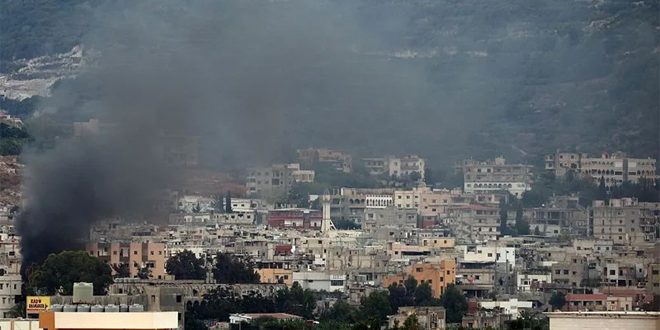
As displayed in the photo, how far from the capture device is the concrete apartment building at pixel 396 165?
86.5 meters

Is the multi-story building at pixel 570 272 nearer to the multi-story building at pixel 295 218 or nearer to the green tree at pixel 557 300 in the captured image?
the green tree at pixel 557 300

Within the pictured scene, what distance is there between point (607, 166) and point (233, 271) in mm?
17956

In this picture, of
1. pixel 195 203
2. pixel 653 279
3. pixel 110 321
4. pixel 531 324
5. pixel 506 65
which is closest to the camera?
pixel 110 321

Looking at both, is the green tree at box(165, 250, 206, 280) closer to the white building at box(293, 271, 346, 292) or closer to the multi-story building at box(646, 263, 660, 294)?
the white building at box(293, 271, 346, 292)

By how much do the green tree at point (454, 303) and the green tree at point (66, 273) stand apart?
248 inches

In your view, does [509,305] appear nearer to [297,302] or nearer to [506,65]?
[297,302]

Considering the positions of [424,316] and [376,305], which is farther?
[376,305]

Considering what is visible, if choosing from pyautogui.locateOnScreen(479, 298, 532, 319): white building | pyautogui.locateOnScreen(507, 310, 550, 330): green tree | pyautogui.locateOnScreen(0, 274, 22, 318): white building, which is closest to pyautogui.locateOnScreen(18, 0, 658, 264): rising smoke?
pyautogui.locateOnScreen(0, 274, 22, 318): white building

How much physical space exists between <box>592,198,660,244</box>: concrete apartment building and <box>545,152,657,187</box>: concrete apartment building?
1398 mm

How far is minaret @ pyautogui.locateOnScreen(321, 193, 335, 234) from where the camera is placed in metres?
82.5

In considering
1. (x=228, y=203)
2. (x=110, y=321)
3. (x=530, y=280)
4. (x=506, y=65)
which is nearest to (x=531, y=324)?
(x=530, y=280)

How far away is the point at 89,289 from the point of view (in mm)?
33000

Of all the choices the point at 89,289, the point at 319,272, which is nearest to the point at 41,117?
the point at 319,272

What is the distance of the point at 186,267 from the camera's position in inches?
2793
